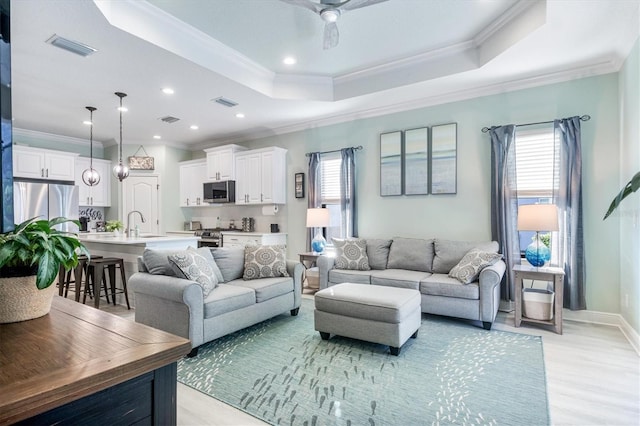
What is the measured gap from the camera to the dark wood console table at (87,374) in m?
0.71

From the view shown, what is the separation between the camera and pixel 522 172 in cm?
421

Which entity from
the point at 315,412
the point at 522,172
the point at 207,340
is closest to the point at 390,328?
the point at 315,412

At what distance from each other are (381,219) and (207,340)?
3135 millimetres

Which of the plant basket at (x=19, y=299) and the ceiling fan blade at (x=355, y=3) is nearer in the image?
the plant basket at (x=19, y=299)

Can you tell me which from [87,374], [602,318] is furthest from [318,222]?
[87,374]

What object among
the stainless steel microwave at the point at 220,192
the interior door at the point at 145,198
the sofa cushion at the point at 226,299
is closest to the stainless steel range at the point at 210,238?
the stainless steel microwave at the point at 220,192

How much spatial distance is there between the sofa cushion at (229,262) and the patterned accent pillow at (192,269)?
483 mm

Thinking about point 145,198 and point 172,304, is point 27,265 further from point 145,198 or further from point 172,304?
point 145,198

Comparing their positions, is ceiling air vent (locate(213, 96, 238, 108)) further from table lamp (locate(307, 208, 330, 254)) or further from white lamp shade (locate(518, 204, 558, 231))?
white lamp shade (locate(518, 204, 558, 231))

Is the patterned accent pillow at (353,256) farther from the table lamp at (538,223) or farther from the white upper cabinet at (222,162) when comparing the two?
the white upper cabinet at (222,162)

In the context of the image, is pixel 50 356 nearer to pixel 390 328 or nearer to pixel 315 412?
pixel 315 412

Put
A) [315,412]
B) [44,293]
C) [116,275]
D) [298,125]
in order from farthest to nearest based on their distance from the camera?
[298,125] < [116,275] < [315,412] < [44,293]

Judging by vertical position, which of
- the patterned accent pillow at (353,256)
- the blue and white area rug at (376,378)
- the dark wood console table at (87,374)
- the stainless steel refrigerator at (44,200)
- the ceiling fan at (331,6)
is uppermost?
the ceiling fan at (331,6)

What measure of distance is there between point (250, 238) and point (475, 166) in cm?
375
